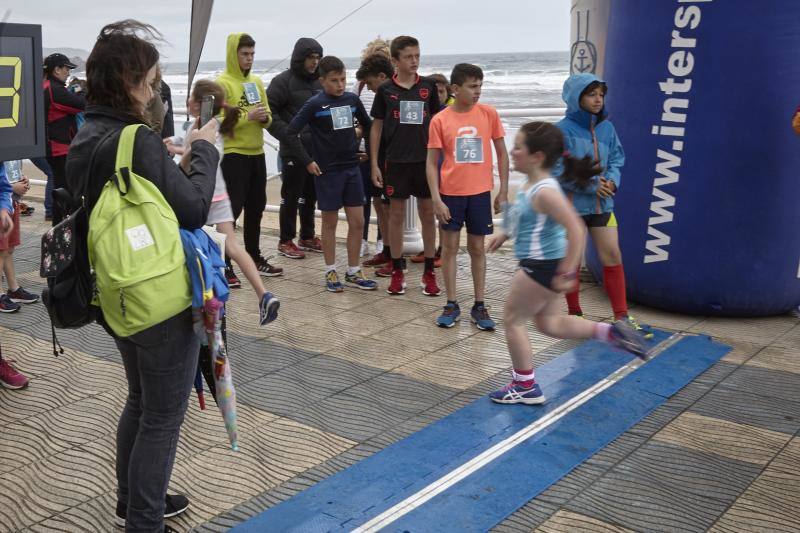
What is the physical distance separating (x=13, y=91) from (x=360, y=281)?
3401mm

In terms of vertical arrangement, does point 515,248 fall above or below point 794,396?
above

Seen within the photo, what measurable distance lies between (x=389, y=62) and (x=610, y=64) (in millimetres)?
2015

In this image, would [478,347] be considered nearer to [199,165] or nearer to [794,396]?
[794,396]

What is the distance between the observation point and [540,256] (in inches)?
157

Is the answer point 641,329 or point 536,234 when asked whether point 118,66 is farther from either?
point 641,329

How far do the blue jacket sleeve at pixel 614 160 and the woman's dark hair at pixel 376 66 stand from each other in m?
2.42

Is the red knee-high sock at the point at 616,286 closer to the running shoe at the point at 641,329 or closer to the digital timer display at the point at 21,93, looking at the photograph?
the running shoe at the point at 641,329

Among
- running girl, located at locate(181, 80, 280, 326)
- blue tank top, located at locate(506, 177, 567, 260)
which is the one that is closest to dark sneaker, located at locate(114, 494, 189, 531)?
running girl, located at locate(181, 80, 280, 326)

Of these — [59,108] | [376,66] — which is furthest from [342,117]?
[59,108]

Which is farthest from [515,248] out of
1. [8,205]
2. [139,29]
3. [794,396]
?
[8,205]

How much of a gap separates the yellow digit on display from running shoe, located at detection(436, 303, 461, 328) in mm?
2920

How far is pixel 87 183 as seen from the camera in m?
2.59

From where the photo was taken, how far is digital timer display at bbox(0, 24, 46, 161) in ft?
11.7

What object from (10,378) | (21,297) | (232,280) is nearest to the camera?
(10,378)
